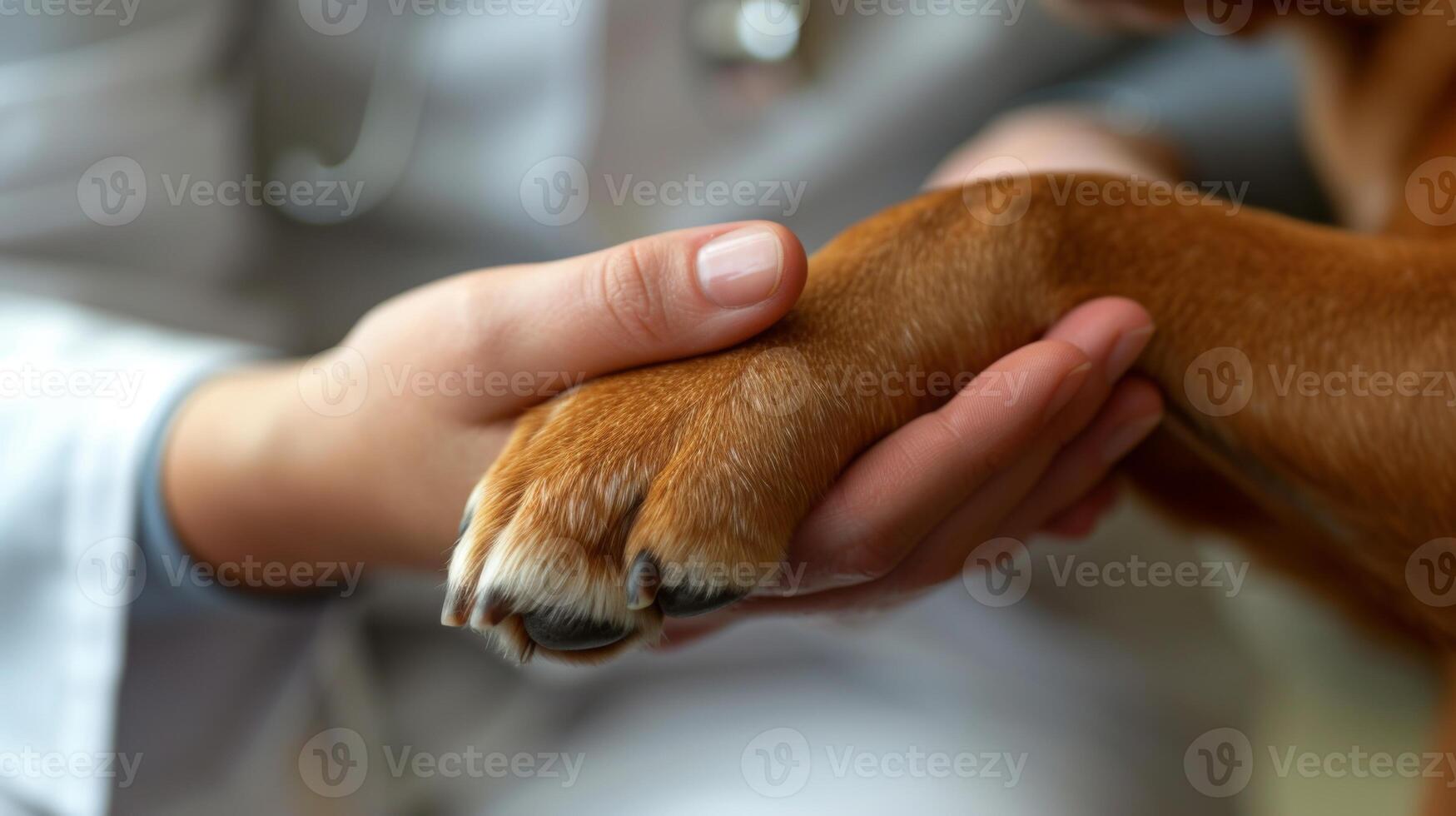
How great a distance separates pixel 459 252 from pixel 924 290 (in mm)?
859

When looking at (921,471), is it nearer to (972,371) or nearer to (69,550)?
(972,371)

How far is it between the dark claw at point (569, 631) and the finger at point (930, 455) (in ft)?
0.39

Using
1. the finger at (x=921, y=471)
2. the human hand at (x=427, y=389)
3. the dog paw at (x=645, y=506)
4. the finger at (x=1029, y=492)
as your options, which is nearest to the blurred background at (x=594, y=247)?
the human hand at (x=427, y=389)

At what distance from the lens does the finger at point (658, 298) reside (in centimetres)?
57

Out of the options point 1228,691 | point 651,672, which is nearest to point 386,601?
point 651,672

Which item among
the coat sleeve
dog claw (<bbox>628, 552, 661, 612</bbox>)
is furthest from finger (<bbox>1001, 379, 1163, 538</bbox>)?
the coat sleeve

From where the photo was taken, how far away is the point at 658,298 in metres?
0.59

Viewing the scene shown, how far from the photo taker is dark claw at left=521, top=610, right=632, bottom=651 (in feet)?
1.65

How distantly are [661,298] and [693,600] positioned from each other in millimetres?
185

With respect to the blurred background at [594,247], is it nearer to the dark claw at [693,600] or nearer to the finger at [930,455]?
the finger at [930,455]

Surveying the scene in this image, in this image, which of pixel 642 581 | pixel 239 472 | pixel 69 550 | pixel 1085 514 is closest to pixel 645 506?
pixel 642 581

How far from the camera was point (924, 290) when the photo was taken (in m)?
0.61

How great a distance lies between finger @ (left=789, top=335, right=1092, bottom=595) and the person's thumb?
11cm

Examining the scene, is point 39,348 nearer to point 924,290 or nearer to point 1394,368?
point 924,290
